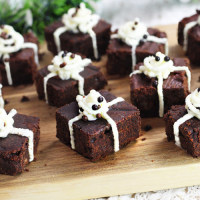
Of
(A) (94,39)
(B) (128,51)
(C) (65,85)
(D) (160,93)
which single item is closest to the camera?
(D) (160,93)

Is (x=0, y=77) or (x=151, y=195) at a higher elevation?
(x=0, y=77)

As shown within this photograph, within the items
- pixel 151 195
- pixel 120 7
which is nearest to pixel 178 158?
pixel 151 195

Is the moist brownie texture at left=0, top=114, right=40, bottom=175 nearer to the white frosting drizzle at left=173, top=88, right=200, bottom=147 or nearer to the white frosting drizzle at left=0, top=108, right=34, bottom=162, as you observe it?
the white frosting drizzle at left=0, top=108, right=34, bottom=162

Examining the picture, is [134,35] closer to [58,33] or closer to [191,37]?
[191,37]

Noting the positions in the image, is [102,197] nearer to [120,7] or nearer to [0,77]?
[0,77]

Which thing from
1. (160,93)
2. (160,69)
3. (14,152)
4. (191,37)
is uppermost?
(191,37)

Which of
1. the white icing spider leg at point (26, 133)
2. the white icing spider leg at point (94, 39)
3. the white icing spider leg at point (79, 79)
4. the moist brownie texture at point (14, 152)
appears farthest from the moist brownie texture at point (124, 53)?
the white icing spider leg at point (26, 133)

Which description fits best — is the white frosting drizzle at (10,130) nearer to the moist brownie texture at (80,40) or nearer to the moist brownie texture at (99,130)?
the moist brownie texture at (99,130)

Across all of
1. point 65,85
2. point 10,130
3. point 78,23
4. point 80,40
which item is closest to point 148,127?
point 65,85
